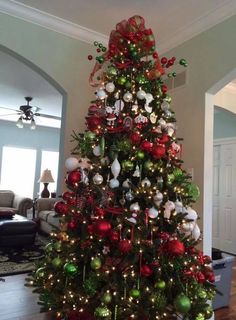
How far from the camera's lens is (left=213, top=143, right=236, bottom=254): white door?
5164 millimetres

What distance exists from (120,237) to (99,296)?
1.11 feet

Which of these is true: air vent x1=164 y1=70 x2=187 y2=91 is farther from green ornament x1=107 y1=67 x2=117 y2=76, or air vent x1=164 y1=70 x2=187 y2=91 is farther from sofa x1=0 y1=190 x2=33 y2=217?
sofa x1=0 y1=190 x2=33 y2=217

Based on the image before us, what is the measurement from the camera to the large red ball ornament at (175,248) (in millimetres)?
1573

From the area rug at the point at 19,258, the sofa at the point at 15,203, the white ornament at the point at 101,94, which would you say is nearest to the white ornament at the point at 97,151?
the white ornament at the point at 101,94

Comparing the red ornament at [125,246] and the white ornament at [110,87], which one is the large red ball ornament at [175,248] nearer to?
the red ornament at [125,246]

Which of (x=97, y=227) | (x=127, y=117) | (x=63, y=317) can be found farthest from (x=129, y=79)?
(x=63, y=317)

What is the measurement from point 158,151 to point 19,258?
11.3ft

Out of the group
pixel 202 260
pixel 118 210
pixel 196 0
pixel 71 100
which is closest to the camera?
pixel 118 210

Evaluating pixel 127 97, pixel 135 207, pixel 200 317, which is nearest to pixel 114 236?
pixel 135 207

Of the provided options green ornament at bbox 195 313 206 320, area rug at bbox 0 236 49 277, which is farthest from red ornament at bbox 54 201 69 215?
area rug at bbox 0 236 49 277

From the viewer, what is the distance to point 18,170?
8.02 metres

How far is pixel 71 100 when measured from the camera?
9.30ft

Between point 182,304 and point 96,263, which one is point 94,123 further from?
point 182,304

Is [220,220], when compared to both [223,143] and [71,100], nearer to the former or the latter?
[223,143]
